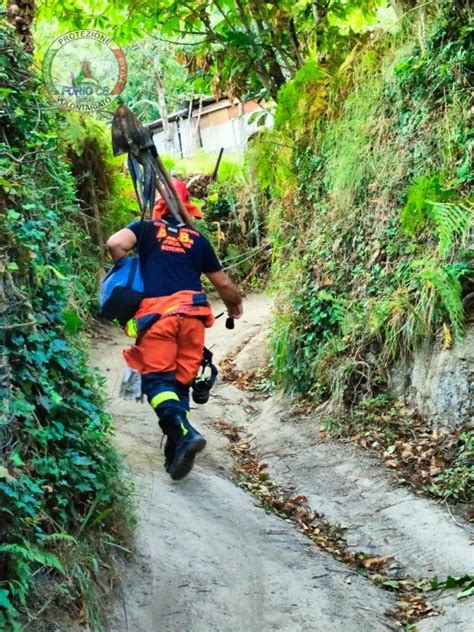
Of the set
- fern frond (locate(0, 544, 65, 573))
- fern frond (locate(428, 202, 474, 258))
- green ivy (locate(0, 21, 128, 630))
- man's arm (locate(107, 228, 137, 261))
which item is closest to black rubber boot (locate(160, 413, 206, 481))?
green ivy (locate(0, 21, 128, 630))

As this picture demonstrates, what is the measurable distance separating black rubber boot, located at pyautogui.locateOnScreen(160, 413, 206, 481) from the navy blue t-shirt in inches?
36.9

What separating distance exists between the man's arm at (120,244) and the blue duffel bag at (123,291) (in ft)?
0.22

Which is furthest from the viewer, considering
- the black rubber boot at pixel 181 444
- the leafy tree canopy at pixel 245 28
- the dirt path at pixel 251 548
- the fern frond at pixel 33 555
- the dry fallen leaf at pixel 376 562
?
the leafy tree canopy at pixel 245 28

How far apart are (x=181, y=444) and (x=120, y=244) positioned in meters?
1.51

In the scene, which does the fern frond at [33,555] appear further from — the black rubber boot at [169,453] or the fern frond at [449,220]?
the fern frond at [449,220]

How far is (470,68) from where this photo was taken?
21.2ft

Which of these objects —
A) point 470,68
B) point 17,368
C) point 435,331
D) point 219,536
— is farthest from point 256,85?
point 17,368

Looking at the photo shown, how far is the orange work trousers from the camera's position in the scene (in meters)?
5.10

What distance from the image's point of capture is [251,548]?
4.27m

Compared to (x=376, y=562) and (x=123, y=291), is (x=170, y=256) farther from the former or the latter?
(x=376, y=562)

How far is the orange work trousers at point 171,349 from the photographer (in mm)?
5102

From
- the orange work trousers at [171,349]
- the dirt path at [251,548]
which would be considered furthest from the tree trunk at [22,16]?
the dirt path at [251,548]

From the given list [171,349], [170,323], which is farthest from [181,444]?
[170,323]

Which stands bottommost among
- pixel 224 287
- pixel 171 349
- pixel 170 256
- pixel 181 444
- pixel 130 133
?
pixel 181 444
